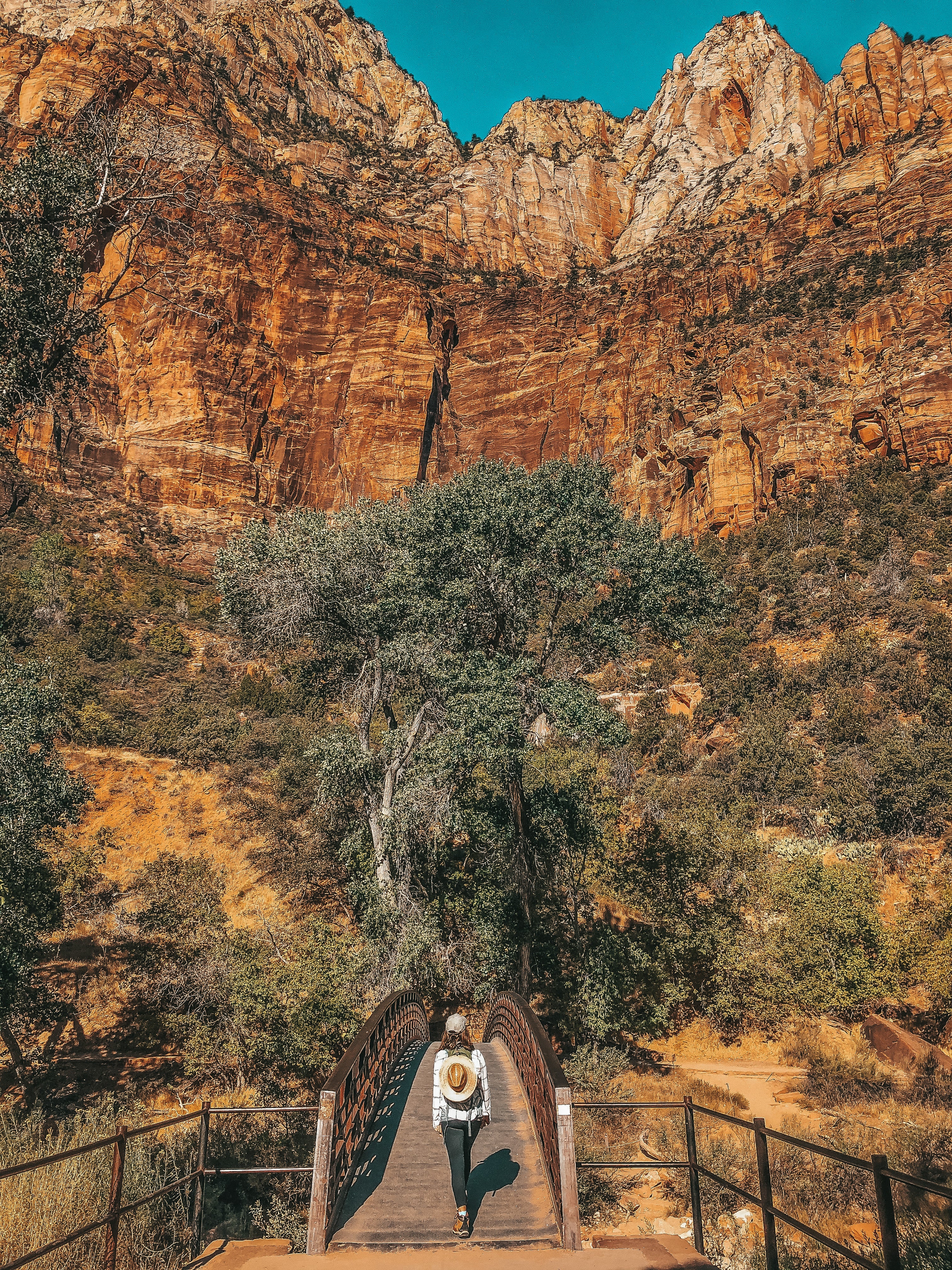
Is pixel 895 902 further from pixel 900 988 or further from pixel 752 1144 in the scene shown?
pixel 752 1144

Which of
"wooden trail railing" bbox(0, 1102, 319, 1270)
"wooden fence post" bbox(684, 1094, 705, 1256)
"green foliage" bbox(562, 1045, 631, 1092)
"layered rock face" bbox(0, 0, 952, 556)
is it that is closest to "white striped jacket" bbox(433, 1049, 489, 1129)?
"wooden trail railing" bbox(0, 1102, 319, 1270)

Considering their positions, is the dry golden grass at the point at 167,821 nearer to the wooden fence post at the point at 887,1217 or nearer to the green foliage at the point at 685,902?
the green foliage at the point at 685,902

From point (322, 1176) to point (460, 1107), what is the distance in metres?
1.01

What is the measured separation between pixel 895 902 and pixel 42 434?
6090 centimetres

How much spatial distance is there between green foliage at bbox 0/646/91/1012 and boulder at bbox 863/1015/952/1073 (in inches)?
609

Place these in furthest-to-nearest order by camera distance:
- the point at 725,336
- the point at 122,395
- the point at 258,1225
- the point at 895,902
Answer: the point at 725,336
the point at 122,395
the point at 895,902
the point at 258,1225

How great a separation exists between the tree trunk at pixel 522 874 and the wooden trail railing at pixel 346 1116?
549 centimetres

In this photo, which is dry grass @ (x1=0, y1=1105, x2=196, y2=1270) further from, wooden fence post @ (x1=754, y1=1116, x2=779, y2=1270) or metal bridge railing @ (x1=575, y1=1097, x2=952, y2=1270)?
wooden fence post @ (x1=754, y1=1116, x2=779, y2=1270)

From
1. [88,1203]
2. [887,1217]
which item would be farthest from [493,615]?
[887,1217]

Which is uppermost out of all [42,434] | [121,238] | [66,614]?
[121,238]

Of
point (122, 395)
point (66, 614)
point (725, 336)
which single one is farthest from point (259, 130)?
point (66, 614)

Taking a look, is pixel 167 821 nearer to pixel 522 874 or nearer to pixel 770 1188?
pixel 522 874

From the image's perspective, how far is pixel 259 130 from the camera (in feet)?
258

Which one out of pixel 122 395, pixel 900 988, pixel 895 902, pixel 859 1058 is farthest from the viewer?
pixel 122 395
